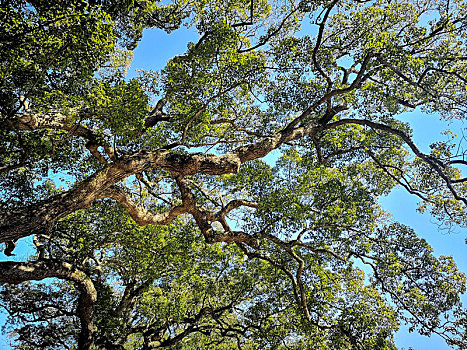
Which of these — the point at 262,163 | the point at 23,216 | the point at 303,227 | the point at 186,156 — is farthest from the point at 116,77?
the point at 303,227

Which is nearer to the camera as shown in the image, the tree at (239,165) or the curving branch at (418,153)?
the tree at (239,165)

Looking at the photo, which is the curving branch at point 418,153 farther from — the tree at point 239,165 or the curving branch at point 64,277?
the curving branch at point 64,277

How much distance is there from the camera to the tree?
5.65 metres

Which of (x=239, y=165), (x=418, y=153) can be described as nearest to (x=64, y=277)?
(x=239, y=165)

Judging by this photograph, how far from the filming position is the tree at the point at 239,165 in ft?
18.5

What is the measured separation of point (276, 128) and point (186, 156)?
3.24 metres

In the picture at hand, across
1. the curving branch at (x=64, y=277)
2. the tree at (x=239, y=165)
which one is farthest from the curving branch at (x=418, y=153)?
the curving branch at (x=64, y=277)

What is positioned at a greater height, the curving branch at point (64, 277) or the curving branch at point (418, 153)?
the curving branch at point (64, 277)

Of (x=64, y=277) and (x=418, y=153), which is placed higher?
(x=64, y=277)

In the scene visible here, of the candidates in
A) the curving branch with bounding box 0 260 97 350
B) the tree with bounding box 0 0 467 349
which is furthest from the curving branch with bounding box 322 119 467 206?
the curving branch with bounding box 0 260 97 350

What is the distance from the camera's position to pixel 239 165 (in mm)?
6117

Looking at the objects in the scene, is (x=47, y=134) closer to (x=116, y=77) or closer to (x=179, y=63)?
(x=116, y=77)

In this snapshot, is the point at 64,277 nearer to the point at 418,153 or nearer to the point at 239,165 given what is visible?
the point at 239,165

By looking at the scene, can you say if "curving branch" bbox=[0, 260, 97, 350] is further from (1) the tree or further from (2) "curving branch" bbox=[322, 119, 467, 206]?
(2) "curving branch" bbox=[322, 119, 467, 206]
